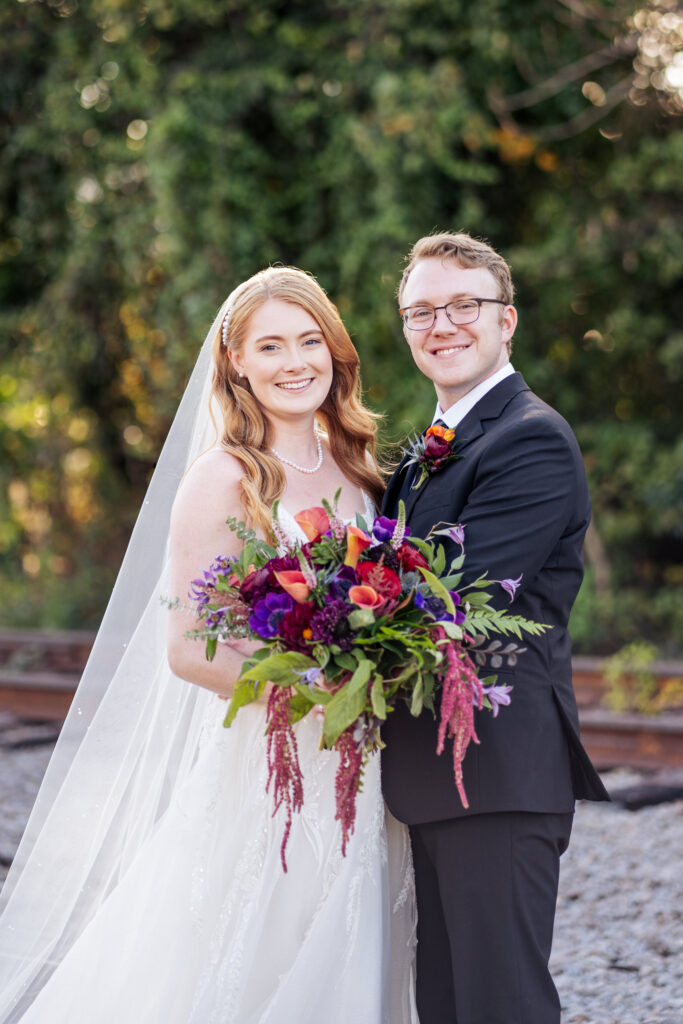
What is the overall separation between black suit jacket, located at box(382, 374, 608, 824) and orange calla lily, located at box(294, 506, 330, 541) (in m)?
0.35

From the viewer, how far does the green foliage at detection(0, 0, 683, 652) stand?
924cm

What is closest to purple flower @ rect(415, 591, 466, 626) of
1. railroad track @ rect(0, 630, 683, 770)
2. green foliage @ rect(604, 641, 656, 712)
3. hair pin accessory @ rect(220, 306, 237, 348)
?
hair pin accessory @ rect(220, 306, 237, 348)

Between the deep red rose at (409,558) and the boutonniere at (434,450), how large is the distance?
1.71ft

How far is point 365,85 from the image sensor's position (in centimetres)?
950

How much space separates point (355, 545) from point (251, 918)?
123cm

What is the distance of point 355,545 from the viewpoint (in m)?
2.50

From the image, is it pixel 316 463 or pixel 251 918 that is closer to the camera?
pixel 251 918

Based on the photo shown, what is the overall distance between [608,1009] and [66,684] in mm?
5553

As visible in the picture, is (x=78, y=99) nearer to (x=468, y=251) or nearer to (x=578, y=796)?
(x=468, y=251)

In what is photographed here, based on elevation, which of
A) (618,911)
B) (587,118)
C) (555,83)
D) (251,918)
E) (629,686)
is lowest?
(618,911)

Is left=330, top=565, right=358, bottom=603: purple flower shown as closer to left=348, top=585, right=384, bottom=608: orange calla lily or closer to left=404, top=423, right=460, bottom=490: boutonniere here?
left=348, top=585, right=384, bottom=608: orange calla lily

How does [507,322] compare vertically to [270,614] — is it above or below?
above

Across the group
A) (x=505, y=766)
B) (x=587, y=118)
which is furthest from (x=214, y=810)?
(x=587, y=118)

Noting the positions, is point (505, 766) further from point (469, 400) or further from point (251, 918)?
point (469, 400)
